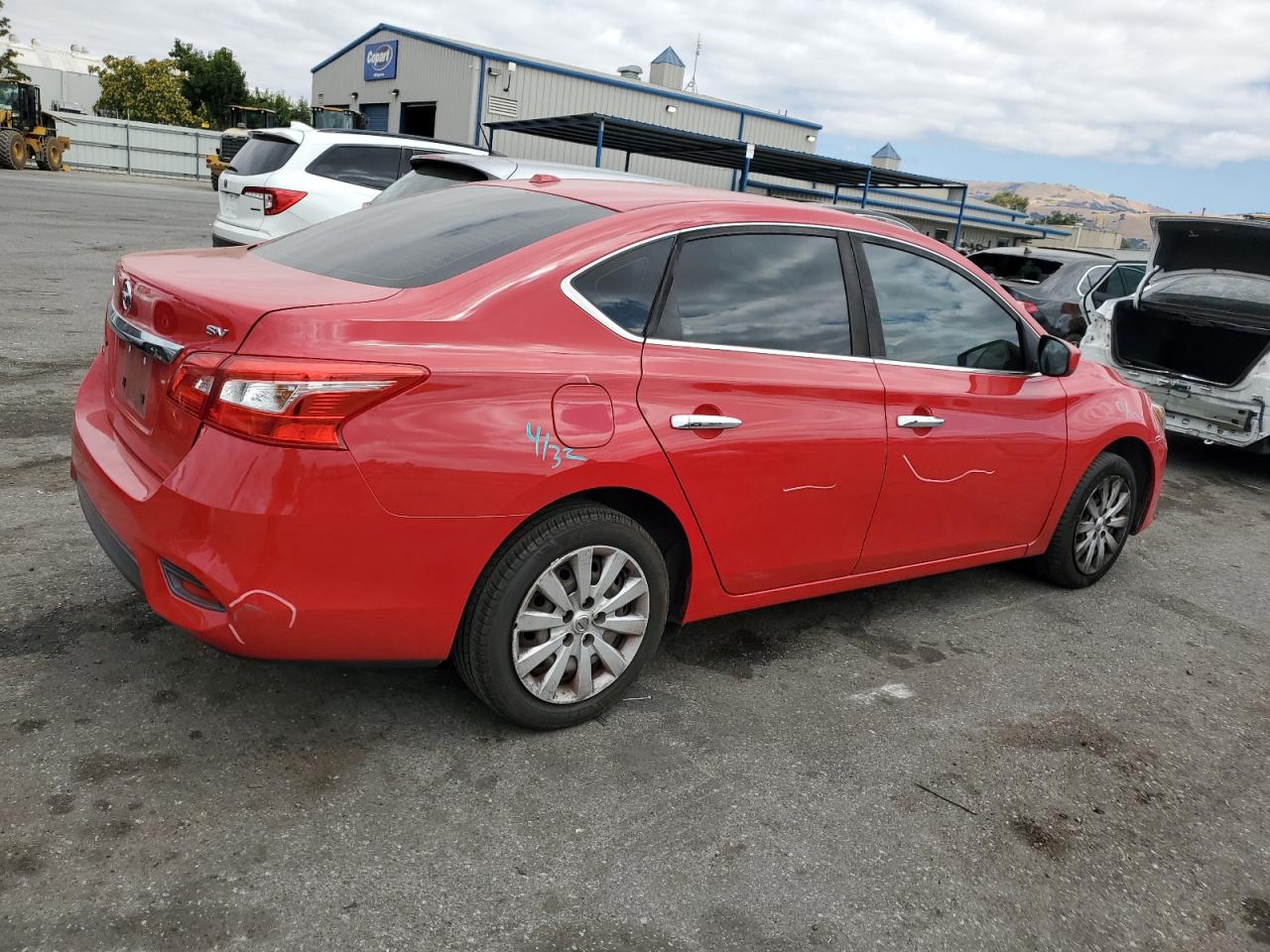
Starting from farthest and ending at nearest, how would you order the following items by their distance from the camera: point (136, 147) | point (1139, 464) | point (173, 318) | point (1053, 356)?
point (136, 147) < point (1139, 464) < point (1053, 356) < point (173, 318)

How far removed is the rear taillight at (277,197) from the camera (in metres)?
8.87

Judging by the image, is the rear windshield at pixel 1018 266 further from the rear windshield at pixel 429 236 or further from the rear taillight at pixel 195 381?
the rear taillight at pixel 195 381

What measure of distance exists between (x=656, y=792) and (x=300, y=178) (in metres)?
7.75

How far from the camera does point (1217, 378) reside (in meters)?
7.41

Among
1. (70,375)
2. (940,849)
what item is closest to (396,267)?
(940,849)

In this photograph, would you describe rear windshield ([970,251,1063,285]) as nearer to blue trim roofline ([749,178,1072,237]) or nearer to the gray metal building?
the gray metal building

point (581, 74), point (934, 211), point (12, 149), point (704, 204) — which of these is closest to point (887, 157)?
point (934, 211)

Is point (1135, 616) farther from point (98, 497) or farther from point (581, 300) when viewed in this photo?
point (98, 497)

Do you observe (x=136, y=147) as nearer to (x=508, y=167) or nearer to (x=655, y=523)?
(x=508, y=167)

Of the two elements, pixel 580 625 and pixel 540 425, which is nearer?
pixel 540 425

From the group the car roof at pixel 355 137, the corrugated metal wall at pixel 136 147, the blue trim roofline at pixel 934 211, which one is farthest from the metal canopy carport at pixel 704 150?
the corrugated metal wall at pixel 136 147

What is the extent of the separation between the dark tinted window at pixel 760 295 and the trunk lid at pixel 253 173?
6806 mm

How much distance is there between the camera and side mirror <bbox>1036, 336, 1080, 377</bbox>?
13.6 feet

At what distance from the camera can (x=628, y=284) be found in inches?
118
